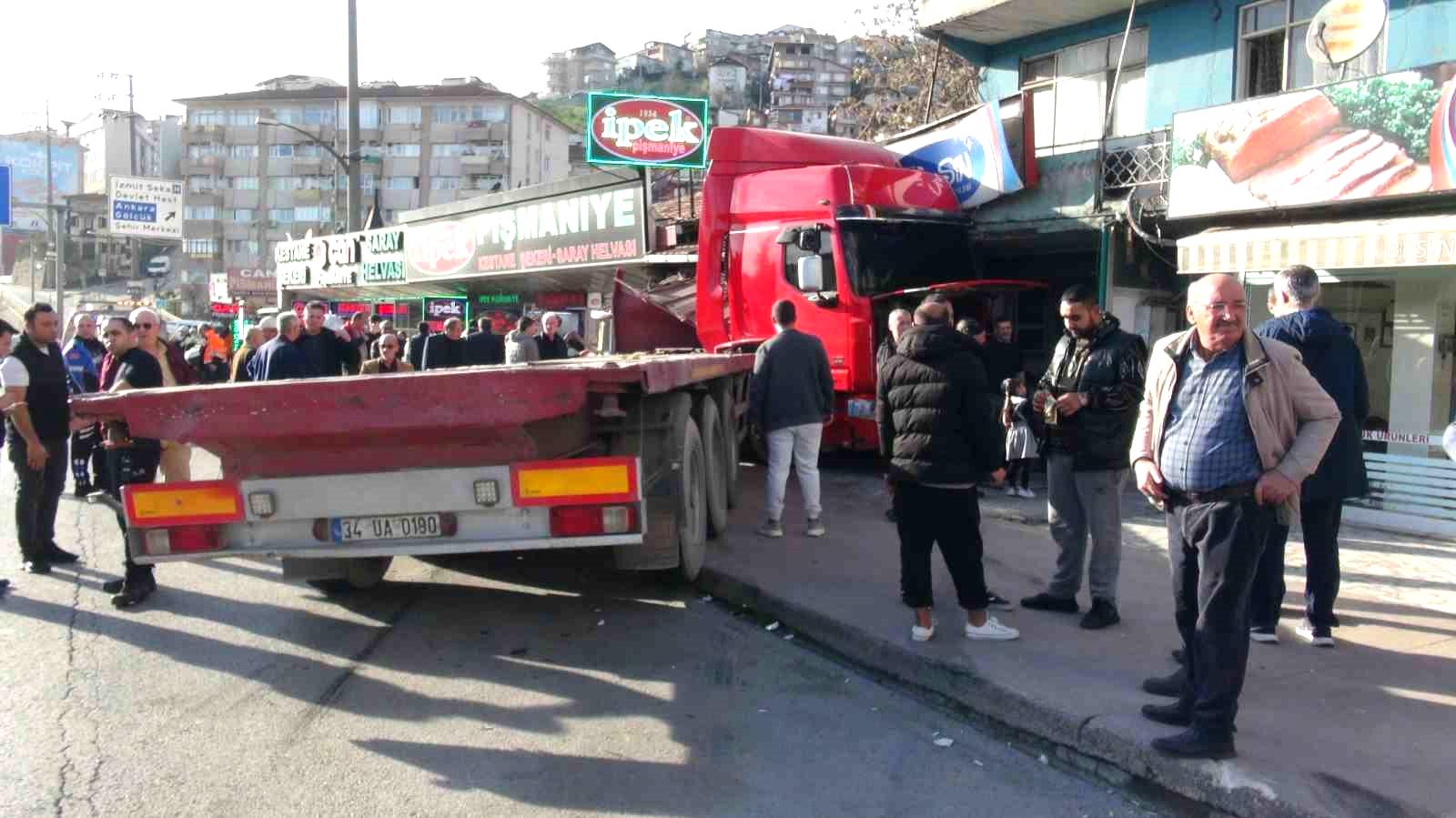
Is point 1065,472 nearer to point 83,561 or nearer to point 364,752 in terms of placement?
point 364,752

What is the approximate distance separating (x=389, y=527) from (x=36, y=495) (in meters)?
3.57

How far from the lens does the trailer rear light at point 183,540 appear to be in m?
5.45

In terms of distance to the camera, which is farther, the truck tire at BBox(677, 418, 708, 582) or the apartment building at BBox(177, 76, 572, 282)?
the apartment building at BBox(177, 76, 572, 282)

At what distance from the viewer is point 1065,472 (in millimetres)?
5750

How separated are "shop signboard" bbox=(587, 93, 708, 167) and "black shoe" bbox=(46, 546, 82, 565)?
14.4 meters

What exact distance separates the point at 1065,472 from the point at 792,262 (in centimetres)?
560

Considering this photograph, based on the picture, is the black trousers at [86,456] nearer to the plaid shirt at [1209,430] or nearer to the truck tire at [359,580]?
the truck tire at [359,580]

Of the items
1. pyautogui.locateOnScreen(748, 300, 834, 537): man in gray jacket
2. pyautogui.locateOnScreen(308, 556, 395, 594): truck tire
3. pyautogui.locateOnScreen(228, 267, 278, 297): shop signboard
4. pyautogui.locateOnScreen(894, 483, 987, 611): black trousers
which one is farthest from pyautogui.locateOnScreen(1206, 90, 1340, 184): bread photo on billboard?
pyautogui.locateOnScreen(228, 267, 278, 297): shop signboard

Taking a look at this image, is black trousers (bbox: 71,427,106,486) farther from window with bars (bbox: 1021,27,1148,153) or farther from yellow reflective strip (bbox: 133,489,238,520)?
window with bars (bbox: 1021,27,1148,153)

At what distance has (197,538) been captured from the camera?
5461mm

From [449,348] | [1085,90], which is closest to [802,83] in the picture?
[1085,90]

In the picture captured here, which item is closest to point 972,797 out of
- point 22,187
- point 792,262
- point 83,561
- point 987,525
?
point 987,525

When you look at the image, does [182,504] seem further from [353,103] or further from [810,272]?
[353,103]

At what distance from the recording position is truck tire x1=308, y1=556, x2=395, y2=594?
6762mm
